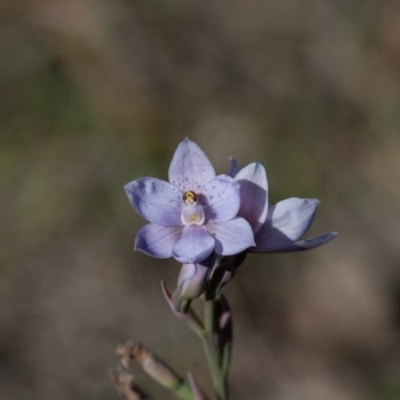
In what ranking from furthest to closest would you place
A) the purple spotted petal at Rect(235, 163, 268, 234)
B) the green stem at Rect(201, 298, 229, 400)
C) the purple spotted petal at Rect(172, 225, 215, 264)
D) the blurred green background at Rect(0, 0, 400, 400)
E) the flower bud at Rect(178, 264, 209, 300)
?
the blurred green background at Rect(0, 0, 400, 400) < the green stem at Rect(201, 298, 229, 400) < the purple spotted petal at Rect(235, 163, 268, 234) < the flower bud at Rect(178, 264, 209, 300) < the purple spotted petal at Rect(172, 225, 215, 264)

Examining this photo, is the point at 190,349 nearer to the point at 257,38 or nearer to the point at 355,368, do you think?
the point at 355,368

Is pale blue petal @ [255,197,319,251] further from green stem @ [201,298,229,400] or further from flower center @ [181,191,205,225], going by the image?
green stem @ [201,298,229,400]

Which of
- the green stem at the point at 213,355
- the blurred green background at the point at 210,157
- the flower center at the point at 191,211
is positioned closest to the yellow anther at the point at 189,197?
the flower center at the point at 191,211

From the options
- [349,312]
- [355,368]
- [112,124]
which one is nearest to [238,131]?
[112,124]

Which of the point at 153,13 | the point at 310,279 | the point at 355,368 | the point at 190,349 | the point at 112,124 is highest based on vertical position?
the point at 153,13

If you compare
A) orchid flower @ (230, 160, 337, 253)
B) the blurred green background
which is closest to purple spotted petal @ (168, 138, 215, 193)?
orchid flower @ (230, 160, 337, 253)

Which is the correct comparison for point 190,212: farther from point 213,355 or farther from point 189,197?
point 213,355

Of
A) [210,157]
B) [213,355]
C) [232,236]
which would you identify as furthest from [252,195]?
[210,157]
